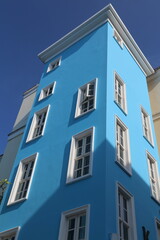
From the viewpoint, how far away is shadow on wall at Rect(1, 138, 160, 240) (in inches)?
394

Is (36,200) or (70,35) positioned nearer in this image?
(36,200)

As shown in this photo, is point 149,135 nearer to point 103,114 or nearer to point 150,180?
point 150,180

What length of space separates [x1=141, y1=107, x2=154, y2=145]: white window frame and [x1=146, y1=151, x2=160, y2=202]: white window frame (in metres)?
1.29

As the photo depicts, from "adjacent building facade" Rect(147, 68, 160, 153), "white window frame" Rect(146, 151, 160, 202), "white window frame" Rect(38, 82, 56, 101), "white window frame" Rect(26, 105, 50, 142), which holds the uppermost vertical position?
"adjacent building facade" Rect(147, 68, 160, 153)

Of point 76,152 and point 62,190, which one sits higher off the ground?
point 76,152

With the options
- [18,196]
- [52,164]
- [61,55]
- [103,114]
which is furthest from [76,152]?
[61,55]

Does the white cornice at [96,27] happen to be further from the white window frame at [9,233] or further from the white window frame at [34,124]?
the white window frame at [9,233]

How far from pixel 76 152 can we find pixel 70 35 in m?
11.2

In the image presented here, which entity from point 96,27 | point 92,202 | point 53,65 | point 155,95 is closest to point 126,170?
point 92,202

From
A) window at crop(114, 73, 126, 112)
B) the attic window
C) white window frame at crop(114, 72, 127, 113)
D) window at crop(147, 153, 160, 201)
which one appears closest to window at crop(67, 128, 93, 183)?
white window frame at crop(114, 72, 127, 113)

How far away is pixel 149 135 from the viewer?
17.1m

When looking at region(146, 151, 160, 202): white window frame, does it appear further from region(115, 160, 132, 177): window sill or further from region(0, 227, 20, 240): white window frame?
region(0, 227, 20, 240): white window frame

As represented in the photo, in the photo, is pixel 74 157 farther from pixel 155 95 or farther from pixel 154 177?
pixel 155 95

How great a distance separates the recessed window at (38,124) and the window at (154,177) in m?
5.84
